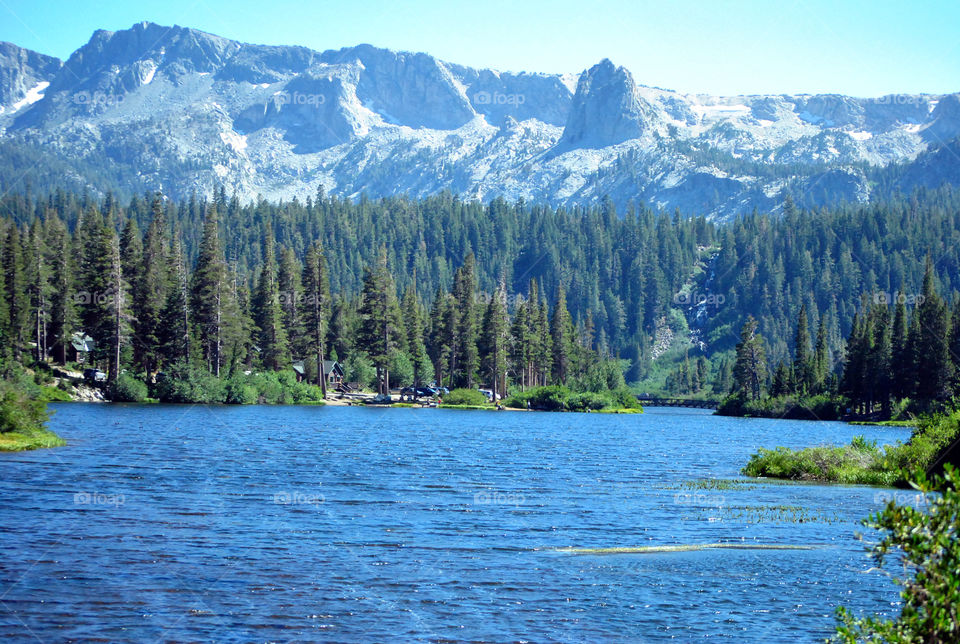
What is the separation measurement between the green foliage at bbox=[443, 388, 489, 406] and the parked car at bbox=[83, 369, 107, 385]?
42.2m

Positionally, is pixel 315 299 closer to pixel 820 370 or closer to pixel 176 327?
pixel 176 327

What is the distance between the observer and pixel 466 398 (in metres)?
121

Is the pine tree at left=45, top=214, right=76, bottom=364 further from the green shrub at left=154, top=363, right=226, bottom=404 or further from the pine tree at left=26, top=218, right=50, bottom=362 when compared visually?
the green shrub at left=154, top=363, right=226, bottom=404

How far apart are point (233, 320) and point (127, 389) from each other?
16.0 metres

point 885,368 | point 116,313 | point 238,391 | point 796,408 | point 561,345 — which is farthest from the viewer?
point 561,345

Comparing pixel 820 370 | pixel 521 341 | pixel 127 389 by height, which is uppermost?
pixel 521 341

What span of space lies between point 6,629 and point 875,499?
30.5m

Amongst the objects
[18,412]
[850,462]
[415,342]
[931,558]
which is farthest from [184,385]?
[931,558]

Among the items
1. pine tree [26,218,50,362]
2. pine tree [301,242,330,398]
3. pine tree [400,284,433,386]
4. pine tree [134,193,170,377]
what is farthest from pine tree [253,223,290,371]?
pine tree [26,218,50,362]

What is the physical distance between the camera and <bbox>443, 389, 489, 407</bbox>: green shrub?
121 m

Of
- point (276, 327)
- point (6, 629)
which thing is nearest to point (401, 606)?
point (6, 629)

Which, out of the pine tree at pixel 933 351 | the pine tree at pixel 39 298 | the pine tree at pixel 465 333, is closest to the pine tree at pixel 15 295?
the pine tree at pixel 39 298

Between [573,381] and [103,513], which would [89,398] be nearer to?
[103,513]

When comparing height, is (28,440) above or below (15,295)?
below
